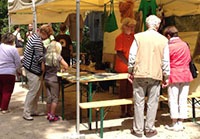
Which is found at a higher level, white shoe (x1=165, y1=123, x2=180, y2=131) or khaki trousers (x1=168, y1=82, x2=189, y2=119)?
khaki trousers (x1=168, y1=82, x2=189, y2=119)

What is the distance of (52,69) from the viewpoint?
5.61m

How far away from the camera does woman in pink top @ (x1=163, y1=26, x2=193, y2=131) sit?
199 inches

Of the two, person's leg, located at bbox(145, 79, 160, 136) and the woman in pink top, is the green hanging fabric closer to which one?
the woman in pink top

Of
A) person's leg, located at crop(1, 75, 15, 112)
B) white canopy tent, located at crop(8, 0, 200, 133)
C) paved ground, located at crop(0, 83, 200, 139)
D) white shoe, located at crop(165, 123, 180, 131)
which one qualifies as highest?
white canopy tent, located at crop(8, 0, 200, 133)

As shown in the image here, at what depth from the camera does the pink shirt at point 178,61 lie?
5043 mm

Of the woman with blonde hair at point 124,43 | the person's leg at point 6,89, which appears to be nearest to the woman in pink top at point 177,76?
the woman with blonde hair at point 124,43

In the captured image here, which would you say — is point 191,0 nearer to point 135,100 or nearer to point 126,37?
point 126,37

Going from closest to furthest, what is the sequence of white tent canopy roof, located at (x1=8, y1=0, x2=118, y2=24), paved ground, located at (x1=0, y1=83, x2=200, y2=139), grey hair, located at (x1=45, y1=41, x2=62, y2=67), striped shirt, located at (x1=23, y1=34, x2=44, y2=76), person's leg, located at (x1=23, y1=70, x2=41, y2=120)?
paved ground, located at (x1=0, y1=83, x2=200, y2=139), grey hair, located at (x1=45, y1=41, x2=62, y2=67), striped shirt, located at (x1=23, y1=34, x2=44, y2=76), person's leg, located at (x1=23, y1=70, x2=41, y2=120), white tent canopy roof, located at (x1=8, y1=0, x2=118, y2=24)

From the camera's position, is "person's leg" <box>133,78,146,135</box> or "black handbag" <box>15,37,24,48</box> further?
"black handbag" <box>15,37,24,48</box>

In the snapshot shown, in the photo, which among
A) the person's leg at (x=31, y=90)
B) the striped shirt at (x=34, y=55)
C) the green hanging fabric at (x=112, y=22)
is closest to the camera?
the striped shirt at (x=34, y=55)

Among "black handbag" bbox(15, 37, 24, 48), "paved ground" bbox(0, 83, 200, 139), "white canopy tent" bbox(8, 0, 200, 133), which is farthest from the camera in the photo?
"black handbag" bbox(15, 37, 24, 48)

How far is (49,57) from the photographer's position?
18.0ft

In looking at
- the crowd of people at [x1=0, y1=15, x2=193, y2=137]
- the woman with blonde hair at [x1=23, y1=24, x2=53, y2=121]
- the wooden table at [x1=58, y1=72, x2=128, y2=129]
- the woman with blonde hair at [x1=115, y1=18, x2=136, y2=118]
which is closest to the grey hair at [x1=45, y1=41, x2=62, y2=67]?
the crowd of people at [x1=0, y1=15, x2=193, y2=137]

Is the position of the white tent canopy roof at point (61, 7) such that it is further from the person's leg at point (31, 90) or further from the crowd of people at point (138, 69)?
the person's leg at point (31, 90)
